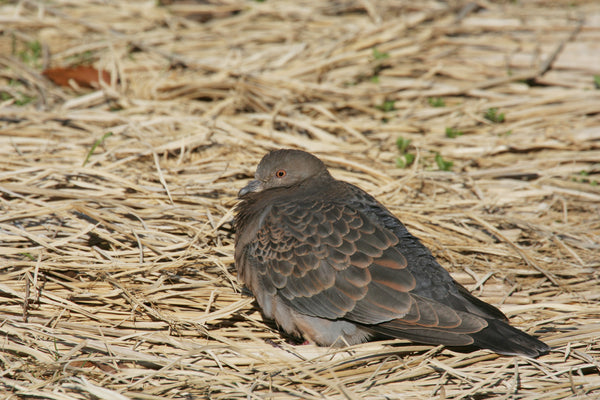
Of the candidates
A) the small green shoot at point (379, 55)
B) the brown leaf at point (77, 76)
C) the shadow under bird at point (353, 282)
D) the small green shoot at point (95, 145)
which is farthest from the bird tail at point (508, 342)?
the brown leaf at point (77, 76)

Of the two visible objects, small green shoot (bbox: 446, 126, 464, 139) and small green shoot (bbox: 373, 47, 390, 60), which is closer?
small green shoot (bbox: 446, 126, 464, 139)

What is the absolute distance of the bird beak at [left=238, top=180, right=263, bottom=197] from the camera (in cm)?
421

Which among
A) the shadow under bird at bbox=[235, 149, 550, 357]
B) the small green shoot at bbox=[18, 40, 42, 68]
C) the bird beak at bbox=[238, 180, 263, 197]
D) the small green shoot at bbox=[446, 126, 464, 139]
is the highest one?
the small green shoot at bbox=[18, 40, 42, 68]

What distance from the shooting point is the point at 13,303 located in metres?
3.65


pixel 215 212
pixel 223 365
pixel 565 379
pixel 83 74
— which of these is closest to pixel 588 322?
pixel 565 379

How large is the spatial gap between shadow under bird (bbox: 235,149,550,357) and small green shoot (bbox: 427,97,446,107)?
2.86m

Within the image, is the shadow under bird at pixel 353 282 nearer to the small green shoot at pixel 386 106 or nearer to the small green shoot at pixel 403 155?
the small green shoot at pixel 403 155

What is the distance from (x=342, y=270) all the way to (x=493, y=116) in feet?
11.2

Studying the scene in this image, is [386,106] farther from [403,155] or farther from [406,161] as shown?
[406,161]

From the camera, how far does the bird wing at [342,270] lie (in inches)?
132

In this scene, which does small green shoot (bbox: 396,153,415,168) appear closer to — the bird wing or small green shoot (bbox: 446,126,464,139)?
small green shoot (bbox: 446,126,464,139)

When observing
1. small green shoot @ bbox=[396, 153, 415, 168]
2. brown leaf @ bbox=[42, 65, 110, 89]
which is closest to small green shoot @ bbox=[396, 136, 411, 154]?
small green shoot @ bbox=[396, 153, 415, 168]

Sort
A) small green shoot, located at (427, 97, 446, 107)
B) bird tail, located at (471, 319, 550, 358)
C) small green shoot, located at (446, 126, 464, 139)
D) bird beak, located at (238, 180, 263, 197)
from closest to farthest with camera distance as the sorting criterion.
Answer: bird tail, located at (471, 319, 550, 358)
bird beak, located at (238, 180, 263, 197)
small green shoot, located at (446, 126, 464, 139)
small green shoot, located at (427, 97, 446, 107)

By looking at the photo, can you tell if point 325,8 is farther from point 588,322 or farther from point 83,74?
point 588,322
